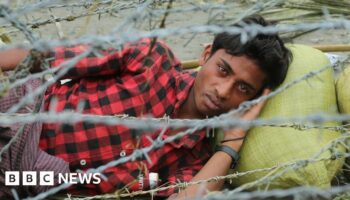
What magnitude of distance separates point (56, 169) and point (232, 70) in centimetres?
53

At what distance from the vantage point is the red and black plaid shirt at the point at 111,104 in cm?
163

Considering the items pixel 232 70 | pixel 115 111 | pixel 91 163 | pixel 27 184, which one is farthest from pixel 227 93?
pixel 27 184

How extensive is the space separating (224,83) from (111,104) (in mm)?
307

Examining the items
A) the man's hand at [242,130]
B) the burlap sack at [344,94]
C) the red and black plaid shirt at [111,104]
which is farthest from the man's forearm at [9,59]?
the burlap sack at [344,94]

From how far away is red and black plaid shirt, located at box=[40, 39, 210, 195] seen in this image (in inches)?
64.1

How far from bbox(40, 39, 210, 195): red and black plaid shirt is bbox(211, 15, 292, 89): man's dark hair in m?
0.16

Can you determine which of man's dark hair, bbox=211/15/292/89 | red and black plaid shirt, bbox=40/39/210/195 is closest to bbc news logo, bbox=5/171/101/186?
red and black plaid shirt, bbox=40/39/210/195

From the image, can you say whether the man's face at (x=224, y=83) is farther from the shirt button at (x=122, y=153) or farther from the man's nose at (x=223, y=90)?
the shirt button at (x=122, y=153)

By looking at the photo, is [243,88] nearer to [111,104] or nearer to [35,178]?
[111,104]

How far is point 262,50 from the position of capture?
1670mm

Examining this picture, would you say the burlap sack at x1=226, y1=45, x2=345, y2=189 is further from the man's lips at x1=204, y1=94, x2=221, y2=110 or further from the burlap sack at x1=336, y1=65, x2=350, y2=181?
the man's lips at x1=204, y1=94, x2=221, y2=110

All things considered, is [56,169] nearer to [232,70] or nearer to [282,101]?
[232,70]

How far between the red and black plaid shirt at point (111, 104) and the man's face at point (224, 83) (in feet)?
0.26

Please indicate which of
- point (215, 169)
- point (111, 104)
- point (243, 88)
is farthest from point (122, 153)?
point (243, 88)
